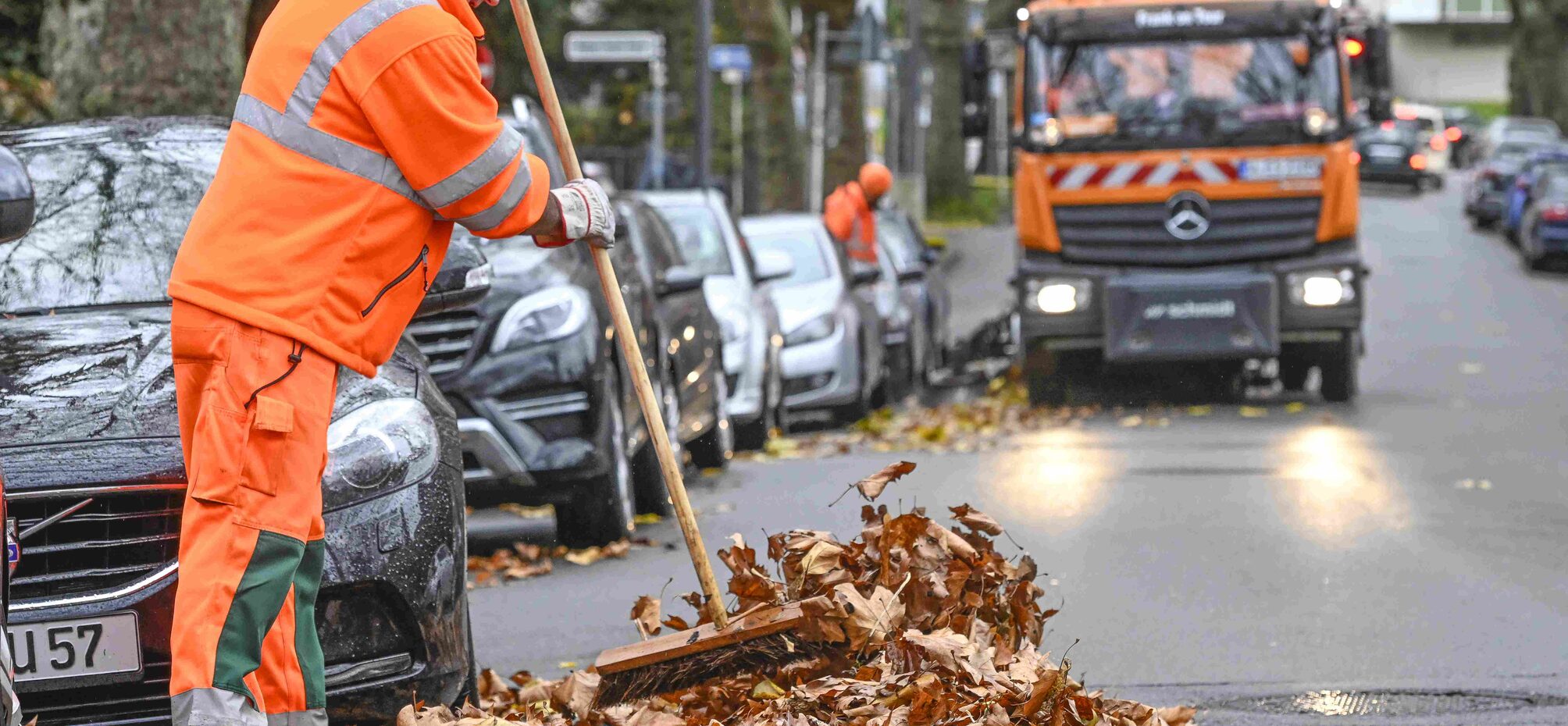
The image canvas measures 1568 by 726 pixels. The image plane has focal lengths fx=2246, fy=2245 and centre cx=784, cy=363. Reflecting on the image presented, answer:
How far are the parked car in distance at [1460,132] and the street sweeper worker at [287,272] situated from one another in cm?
5890

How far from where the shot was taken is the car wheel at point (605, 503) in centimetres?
860

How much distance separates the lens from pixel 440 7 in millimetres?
4203

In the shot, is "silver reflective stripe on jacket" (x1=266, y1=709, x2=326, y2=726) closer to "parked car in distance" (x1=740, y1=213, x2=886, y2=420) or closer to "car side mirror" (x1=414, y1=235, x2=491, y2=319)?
"car side mirror" (x1=414, y1=235, x2=491, y2=319)

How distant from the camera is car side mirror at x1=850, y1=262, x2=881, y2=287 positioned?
53.0 ft

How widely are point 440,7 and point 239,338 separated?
0.73 meters

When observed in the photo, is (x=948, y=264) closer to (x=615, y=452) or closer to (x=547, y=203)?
(x=615, y=452)

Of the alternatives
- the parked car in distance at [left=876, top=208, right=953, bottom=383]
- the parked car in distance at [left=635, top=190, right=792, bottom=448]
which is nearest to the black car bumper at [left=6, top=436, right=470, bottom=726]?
the parked car in distance at [left=635, top=190, right=792, bottom=448]

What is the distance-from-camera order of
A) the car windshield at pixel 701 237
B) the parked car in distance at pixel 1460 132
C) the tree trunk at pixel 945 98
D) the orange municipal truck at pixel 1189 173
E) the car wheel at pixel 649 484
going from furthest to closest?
the parked car in distance at pixel 1460 132 → the tree trunk at pixel 945 98 → the orange municipal truck at pixel 1189 173 → the car windshield at pixel 701 237 → the car wheel at pixel 649 484

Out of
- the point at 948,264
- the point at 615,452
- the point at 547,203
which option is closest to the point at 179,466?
the point at 547,203

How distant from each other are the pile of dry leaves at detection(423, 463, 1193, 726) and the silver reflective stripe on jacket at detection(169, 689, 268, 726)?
0.57 metres

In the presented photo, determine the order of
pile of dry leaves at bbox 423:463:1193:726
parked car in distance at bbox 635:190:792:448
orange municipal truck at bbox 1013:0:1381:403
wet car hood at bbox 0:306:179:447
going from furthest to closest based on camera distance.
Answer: orange municipal truck at bbox 1013:0:1381:403, parked car in distance at bbox 635:190:792:448, wet car hood at bbox 0:306:179:447, pile of dry leaves at bbox 423:463:1193:726

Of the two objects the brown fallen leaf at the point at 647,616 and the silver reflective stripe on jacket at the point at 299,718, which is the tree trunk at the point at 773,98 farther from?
the silver reflective stripe on jacket at the point at 299,718

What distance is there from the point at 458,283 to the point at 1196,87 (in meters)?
10.4

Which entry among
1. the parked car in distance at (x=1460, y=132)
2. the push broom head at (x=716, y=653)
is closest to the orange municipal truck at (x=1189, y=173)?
the push broom head at (x=716, y=653)
